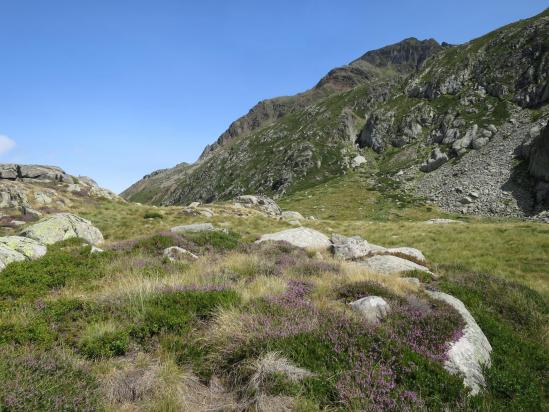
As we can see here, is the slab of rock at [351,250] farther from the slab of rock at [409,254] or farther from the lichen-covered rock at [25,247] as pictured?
the lichen-covered rock at [25,247]

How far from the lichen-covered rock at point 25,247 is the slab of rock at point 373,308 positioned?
475 inches

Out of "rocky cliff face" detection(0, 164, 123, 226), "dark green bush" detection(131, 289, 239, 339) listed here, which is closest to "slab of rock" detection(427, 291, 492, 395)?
"dark green bush" detection(131, 289, 239, 339)

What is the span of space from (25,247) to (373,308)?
13.3 m

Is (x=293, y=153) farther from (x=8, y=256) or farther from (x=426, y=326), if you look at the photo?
(x=426, y=326)

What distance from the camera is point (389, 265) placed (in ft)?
46.9

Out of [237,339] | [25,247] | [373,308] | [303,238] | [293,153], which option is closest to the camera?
[237,339]

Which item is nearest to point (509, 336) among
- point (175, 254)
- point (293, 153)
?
point (175, 254)

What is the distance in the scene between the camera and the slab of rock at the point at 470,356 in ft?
19.3

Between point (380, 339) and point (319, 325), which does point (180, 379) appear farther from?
point (380, 339)

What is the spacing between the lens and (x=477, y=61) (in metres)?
101

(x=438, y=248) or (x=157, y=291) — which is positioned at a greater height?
(x=157, y=291)

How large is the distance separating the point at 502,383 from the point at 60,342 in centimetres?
776

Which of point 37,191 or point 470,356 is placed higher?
point 37,191

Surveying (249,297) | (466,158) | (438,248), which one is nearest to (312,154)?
(466,158)
